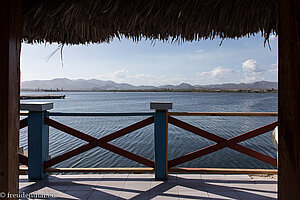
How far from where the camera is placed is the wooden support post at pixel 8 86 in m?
0.97

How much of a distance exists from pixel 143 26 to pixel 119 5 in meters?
0.43

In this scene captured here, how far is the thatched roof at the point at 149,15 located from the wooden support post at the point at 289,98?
0.70 meters

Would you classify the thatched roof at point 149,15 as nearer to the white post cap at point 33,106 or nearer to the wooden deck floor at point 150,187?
the white post cap at point 33,106

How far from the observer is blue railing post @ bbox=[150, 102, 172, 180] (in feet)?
7.80

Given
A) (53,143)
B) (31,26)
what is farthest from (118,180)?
(53,143)

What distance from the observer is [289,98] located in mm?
830

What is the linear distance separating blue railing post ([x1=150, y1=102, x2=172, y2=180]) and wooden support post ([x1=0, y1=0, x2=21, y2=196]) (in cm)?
154

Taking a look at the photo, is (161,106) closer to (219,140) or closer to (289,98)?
(219,140)

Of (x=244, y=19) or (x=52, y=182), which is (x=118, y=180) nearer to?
(x=52, y=182)

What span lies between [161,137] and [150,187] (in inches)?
21.6

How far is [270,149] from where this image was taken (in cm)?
962

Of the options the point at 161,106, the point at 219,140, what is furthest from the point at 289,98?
the point at 219,140

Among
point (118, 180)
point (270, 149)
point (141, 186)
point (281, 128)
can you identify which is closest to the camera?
point (281, 128)

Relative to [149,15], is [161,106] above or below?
below
